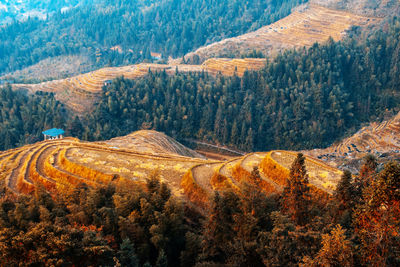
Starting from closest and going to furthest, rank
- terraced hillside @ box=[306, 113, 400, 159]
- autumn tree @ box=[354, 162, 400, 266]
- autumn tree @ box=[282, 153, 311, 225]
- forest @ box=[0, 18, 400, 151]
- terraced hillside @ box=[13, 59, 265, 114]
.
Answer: autumn tree @ box=[354, 162, 400, 266]
autumn tree @ box=[282, 153, 311, 225]
terraced hillside @ box=[306, 113, 400, 159]
forest @ box=[0, 18, 400, 151]
terraced hillside @ box=[13, 59, 265, 114]

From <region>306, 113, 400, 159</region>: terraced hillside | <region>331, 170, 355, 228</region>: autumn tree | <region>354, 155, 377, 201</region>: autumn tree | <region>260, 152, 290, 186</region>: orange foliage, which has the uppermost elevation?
<region>354, 155, 377, 201</region>: autumn tree

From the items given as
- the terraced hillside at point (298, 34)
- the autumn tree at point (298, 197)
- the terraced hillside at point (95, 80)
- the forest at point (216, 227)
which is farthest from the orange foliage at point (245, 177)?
the terraced hillside at point (298, 34)

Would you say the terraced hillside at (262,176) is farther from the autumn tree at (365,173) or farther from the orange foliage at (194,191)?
the autumn tree at (365,173)

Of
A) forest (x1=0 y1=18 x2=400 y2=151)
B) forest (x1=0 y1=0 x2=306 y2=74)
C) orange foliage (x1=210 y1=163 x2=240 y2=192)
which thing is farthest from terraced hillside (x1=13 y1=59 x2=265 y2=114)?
forest (x1=0 y1=0 x2=306 y2=74)

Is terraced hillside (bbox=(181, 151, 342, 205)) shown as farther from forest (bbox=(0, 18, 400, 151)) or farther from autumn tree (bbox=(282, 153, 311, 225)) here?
forest (bbox=(0, 18, 400, 151))

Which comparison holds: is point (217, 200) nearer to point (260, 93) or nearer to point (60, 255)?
point (60, 255)

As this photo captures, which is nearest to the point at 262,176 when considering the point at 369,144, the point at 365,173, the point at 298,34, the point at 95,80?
the point at 365,173

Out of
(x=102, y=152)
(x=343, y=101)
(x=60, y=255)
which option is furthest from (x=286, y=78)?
(x=60, y=255)

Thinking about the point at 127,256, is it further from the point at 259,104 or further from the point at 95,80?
the point at 95,80
